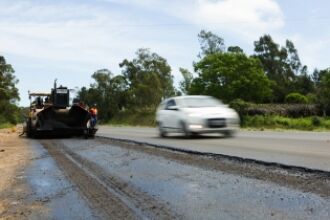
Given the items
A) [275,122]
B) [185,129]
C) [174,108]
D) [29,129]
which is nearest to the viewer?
[185,129]

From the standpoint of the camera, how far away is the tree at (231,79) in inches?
3083

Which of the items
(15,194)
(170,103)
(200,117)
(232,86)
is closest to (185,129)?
(200,117)

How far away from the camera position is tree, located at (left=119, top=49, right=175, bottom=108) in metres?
104

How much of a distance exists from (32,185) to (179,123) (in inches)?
469

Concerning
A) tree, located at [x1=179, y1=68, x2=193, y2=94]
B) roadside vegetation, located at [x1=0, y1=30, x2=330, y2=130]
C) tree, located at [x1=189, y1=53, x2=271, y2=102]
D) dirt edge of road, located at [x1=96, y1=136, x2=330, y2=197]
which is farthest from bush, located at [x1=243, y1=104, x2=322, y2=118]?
dirt edge of road, located at [x1=96, y1=136, x2=330, y2=197]

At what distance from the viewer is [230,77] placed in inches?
3108

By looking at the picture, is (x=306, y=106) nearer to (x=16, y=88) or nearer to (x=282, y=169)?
(x=282, y=169)

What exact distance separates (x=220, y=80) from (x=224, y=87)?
1.64 meters

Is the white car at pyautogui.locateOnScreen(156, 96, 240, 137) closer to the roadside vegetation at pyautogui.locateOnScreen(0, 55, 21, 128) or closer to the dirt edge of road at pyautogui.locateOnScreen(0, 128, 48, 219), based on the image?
the dirt edge of road at pyautogui.locateOnScreen(0, 128, 48, 219)

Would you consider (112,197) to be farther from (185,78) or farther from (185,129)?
(185,78)

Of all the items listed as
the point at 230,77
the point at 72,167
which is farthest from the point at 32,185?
the point at 230,77

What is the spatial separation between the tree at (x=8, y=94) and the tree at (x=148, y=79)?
22230 millimetres

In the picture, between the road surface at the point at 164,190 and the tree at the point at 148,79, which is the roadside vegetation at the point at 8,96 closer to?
the tree at the point at 148,79

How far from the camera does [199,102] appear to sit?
72.2 feet
